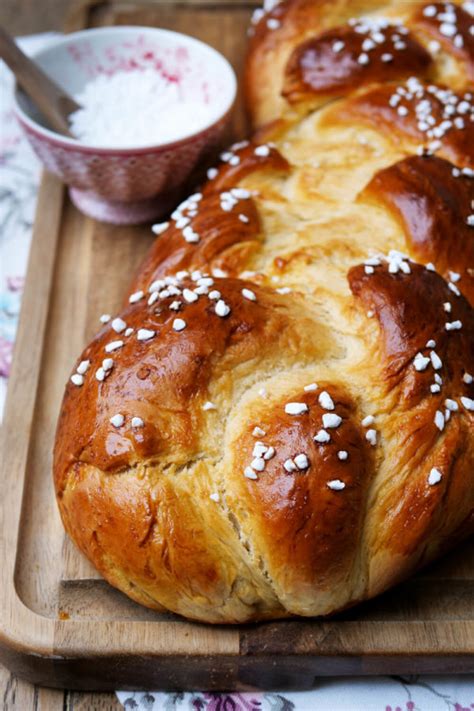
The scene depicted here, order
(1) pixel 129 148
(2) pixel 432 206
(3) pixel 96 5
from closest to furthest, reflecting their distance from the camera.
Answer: (2) pixel 432 206, (1) pixel 129 148, (3) pixel 96 5

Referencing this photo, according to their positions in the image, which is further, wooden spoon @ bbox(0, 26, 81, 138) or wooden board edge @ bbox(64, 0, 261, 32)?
wooden board edge @ bbox(64, 0, 261, 32)

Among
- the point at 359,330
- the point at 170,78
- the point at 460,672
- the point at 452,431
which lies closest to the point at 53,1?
the point at 170,78

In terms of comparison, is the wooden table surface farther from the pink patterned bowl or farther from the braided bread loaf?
the pink patterned bowl

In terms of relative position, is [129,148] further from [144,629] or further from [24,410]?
[144,629]

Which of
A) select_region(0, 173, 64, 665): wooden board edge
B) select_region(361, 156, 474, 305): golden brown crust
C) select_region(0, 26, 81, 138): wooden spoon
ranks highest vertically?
select_region(0, 26, 81, 138): wooden spoon

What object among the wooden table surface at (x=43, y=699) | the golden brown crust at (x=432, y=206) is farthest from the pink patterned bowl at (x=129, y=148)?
the wooden table surface at (x=43, y=699)

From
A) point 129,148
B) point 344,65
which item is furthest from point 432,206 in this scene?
point 129,148

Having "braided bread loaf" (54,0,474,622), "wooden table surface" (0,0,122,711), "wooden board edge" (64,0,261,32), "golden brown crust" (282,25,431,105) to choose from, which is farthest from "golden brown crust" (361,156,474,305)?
"wooden board edge" (64,0,261,32)
